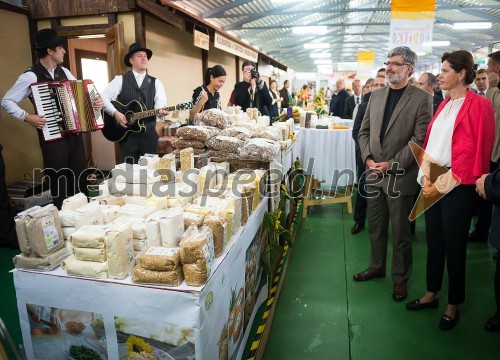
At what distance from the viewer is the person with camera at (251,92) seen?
518 cm

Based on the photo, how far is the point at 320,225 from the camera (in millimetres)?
4555

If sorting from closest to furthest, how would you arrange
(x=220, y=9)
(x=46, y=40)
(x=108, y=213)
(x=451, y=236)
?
(x=108, y=213), (x=451, y=236), (x=46, y=40), (x=220, y=9)

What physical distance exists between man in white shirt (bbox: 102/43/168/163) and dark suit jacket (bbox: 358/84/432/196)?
89.1 inches

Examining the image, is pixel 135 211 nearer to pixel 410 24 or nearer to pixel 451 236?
pixel 451 236

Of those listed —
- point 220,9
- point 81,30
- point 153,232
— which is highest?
point 220,9

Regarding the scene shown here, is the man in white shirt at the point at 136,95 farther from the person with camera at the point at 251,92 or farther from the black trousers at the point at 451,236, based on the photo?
the black trousers at the point at 451,236

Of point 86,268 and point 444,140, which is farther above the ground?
point 444,140

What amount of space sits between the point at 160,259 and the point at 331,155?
3.75 meters

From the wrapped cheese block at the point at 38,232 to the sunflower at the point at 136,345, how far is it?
527 mm

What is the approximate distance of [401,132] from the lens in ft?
8.98

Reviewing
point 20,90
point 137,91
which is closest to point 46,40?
point 20,90

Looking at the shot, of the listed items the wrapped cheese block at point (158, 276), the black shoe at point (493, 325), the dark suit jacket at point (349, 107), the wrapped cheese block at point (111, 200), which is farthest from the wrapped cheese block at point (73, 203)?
the dark suit jacket at point (349, 107)

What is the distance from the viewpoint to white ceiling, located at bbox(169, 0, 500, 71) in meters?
9.26

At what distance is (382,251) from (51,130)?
3258 millimetres
